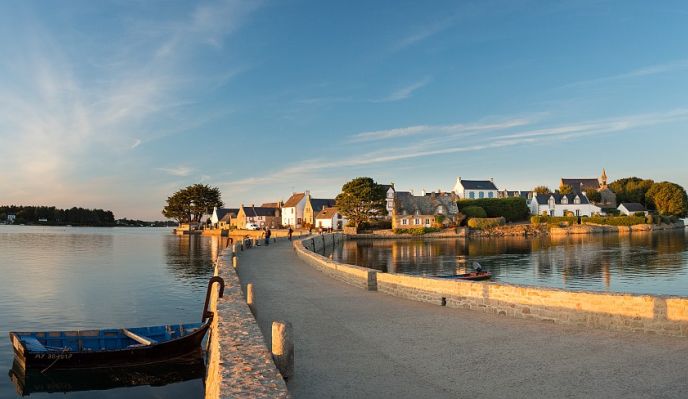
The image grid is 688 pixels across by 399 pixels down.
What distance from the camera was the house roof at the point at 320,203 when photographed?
358ft

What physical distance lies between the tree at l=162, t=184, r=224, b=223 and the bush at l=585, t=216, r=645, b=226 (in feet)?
316

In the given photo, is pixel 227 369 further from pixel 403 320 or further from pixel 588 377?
pixel 403 320

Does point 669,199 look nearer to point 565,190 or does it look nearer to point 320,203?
point 565,190

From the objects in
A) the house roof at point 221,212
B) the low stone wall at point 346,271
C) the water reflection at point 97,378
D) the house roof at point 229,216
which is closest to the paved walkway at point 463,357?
the water reflection at point 97,378

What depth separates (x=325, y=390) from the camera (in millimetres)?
8539

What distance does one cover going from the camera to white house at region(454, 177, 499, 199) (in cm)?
11694

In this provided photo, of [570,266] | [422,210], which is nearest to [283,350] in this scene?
[570,266]

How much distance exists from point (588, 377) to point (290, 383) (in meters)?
5.64

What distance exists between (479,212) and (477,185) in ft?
77.8

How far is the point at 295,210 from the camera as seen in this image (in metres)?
114

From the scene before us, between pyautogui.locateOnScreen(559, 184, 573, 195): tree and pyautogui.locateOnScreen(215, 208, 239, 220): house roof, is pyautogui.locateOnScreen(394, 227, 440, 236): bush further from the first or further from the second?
pyautogui.locateOnScreen(215, 208, 239, 220): house roof

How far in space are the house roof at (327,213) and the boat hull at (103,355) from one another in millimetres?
85173

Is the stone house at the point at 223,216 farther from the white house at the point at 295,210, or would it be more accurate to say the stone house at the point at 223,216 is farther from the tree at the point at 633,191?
the tree at the point at 633,191

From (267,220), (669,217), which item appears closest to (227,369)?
(267,220)
